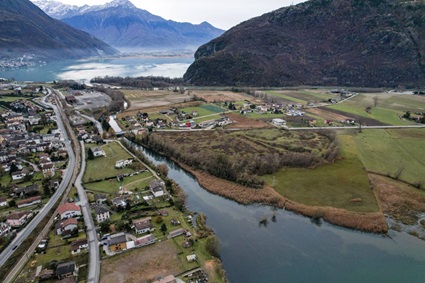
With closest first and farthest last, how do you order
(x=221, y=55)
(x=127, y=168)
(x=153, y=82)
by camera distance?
(x=127, y=168) → (x=153, y=82) → (x=221, y=55)

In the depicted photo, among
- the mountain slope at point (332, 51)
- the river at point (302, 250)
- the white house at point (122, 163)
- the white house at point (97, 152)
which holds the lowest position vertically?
the river at point (302, 250)

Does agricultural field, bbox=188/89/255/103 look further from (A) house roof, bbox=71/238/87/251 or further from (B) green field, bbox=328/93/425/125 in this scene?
(A) house roof, bbox=71/238/87/251

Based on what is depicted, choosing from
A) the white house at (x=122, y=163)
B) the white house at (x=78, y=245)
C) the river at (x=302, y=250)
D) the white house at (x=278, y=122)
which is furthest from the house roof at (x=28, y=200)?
the white house at (x=278, y=122)

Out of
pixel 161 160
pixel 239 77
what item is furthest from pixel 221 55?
pixel 161 160

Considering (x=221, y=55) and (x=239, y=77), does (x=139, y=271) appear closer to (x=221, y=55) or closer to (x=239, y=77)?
(x=239, y=77)

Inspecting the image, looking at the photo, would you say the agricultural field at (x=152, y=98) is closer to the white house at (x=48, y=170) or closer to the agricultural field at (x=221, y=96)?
the agricultural field at (x=221, y=96)

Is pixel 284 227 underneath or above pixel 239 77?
underneath
